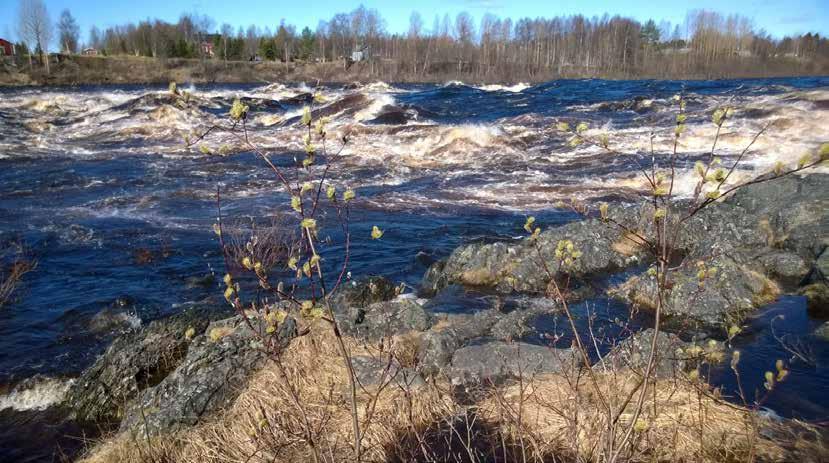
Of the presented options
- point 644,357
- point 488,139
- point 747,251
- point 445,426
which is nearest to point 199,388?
point 445,426

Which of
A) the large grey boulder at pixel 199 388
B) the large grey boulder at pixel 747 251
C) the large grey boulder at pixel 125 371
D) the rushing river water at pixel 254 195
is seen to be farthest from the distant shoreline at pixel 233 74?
the large grey boulder at pixel 199 388

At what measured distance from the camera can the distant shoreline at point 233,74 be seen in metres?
52.6

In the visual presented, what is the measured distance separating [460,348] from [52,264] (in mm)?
6978

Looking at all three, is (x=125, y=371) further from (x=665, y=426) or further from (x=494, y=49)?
(x=494, y=49)

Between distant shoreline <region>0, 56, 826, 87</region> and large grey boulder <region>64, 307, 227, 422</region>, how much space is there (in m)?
52.3

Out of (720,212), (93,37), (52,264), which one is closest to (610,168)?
(720,212)

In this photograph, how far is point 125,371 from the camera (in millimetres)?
4750

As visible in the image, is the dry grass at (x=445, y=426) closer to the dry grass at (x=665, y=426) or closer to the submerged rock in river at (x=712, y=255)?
the dry grass at (x=665, y=426)

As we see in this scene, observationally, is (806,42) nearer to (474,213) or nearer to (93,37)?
(474,213)

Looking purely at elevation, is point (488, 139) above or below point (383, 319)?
above

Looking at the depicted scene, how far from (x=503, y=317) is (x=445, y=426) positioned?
2.21 meters

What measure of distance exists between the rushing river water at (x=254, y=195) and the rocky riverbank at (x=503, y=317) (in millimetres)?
319

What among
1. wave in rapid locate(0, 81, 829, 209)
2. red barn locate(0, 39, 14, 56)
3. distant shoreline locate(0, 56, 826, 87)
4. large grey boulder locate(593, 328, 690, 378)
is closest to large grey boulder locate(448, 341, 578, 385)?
large grey boulder locate(593, 328, 690, 378)

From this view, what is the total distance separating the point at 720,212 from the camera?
319 inches
